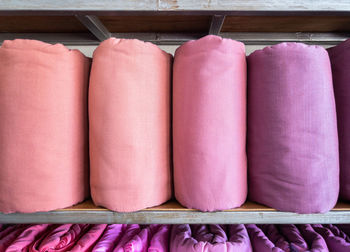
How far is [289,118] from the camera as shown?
389 millimetres

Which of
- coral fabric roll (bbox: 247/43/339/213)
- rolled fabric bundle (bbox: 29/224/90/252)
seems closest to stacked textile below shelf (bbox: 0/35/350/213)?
coral fabric roll (bbox: 247/43/339/213)

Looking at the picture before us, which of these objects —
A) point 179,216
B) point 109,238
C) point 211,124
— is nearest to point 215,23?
point 211,124

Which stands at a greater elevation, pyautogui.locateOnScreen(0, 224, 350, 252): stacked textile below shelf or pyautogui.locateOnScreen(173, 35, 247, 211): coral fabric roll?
pyautogui.locateOnScreen(173, 35, 247, 211): coral fabric roll

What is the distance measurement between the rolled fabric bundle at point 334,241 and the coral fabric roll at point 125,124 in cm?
38

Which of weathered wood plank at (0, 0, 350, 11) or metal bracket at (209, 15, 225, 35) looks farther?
metal bracket at (209, 15, 225, 35)

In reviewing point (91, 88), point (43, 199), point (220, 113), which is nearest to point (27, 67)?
point (91, 88)

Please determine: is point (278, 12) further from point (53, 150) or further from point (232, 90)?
point (53, 150)

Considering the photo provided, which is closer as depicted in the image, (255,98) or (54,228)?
(255,98)

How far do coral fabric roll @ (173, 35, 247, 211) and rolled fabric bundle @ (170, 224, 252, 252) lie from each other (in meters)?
0.08

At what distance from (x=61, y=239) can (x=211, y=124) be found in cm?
41

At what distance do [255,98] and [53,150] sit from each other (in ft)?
1.27

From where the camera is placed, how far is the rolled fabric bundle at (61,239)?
1.50ft

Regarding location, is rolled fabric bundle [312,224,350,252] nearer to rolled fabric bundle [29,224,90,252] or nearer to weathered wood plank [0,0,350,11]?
weathered wood plank [0,0,350,11]

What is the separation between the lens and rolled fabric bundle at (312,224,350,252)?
44 cm
